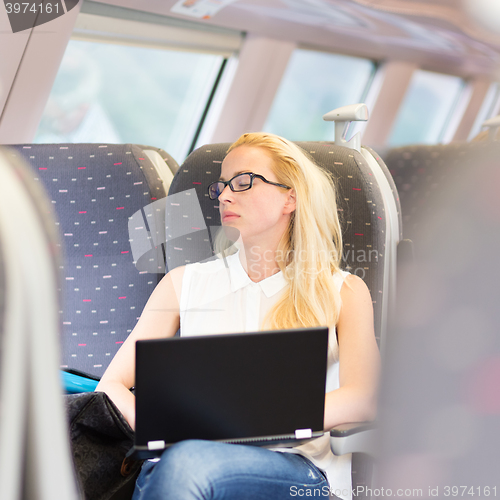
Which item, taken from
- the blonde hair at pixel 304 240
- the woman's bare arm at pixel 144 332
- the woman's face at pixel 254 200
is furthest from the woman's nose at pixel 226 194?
the woman's bare arm at pixel 144 332

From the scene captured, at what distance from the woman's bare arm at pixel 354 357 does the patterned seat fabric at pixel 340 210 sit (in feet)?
0.24

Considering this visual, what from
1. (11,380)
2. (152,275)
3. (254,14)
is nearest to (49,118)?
(254,14)

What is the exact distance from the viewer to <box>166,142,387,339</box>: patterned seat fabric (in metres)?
1.19

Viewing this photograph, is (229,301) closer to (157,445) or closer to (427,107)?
(157,445)

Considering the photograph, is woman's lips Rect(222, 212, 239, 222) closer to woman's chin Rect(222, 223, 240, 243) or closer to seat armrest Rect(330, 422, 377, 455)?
woman's chin Rect(222, 223, 240, 243)

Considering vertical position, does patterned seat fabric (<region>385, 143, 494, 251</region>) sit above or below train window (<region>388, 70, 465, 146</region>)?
below

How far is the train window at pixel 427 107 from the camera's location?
230 inches

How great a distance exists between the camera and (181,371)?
30.8 inches

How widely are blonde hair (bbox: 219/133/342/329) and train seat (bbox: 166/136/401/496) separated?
0.14ft

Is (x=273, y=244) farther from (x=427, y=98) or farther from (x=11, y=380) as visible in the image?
(x=427, y=98)

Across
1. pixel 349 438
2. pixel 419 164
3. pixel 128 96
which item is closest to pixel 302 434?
pixel 349 438

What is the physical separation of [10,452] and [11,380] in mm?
47

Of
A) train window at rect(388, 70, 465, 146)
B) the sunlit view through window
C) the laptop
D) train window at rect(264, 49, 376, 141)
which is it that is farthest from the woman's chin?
train window at rect(388, 70, 465, 146)

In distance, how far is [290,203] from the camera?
3.90 feet
